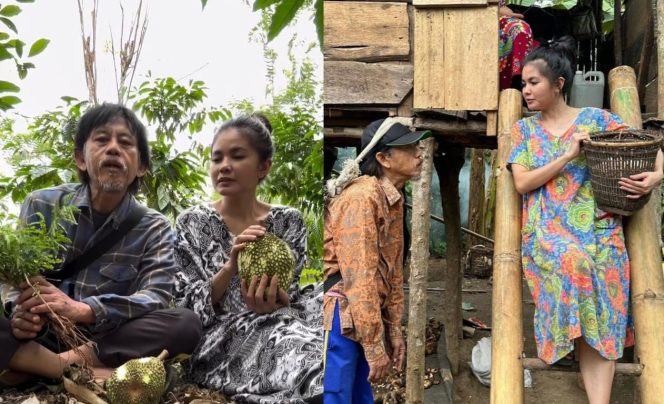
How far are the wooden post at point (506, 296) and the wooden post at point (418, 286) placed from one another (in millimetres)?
819

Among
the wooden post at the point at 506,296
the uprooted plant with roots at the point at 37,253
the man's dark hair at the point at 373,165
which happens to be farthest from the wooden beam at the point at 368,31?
the uprooted plant with roots at the point at 37,253

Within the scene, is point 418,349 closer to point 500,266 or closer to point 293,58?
point 500,266

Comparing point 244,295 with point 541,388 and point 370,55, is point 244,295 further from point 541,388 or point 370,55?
point 541,388

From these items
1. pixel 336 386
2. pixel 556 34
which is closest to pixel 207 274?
pixel 336 386

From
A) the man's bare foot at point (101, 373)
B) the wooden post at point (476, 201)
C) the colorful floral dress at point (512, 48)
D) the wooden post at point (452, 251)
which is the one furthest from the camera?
the wooden post at point (476, 201)

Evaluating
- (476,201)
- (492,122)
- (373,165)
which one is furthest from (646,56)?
(476,201)

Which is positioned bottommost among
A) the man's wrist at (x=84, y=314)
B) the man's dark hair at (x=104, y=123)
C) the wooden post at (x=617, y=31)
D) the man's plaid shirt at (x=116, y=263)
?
the man's wrist at (x=84, y=314)

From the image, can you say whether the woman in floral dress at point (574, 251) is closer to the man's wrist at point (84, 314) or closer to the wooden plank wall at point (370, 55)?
the wooden plank wall at point (370, 55)

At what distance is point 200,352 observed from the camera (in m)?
1.61

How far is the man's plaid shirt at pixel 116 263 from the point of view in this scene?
1432 millimetres

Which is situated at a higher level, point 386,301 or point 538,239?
point 538,239

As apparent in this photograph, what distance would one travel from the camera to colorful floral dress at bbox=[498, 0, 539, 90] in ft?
11.6

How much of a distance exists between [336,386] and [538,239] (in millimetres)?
976

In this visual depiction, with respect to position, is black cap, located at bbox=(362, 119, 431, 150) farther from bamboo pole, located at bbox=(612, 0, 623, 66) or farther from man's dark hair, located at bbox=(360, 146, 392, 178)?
→ bamboo pole, located at bbox=(612, 0, 623, 66)
